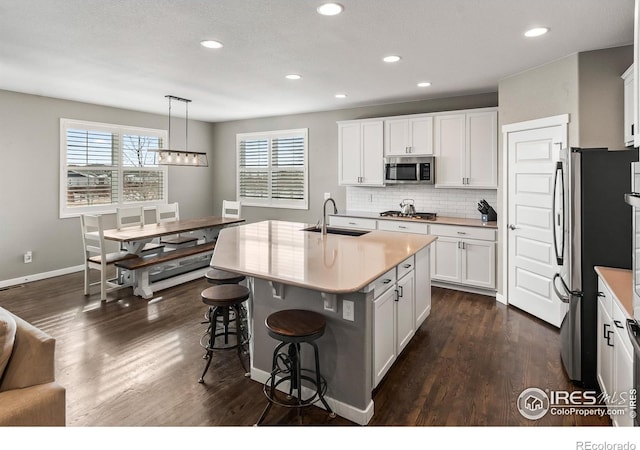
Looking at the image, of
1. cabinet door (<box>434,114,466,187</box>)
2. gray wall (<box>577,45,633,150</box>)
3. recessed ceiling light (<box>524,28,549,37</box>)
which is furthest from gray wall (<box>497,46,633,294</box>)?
cabinet door (<box>434,114,466,187</box>)

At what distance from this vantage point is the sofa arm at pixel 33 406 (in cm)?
149

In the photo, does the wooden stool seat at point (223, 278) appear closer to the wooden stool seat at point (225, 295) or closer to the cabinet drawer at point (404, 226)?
the wooden stool seat at point (225, 295)

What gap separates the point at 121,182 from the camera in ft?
20.0

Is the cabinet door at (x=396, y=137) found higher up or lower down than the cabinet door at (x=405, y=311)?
higher up

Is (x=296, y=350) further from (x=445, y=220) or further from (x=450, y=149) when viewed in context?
(x=450, y=149)

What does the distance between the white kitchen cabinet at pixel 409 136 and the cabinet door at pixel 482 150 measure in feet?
1.69

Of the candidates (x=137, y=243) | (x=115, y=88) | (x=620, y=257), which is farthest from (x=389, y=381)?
(x=115, y=88)

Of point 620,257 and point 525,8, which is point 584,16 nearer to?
point 525,8

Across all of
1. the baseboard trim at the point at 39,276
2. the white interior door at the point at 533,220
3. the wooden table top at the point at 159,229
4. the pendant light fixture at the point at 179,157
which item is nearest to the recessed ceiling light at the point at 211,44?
the pendant light fixture at the point at 179,157

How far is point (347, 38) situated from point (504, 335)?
9.61 feet

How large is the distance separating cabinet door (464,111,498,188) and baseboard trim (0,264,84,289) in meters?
5.73

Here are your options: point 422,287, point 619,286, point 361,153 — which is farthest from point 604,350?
point 361,153

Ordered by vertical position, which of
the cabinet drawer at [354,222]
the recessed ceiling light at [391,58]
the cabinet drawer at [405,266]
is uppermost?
the recessed ceiling light at [391,58]

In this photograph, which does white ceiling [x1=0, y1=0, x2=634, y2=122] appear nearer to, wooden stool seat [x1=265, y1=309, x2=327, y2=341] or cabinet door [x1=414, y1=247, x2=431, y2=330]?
cabinet door [x1=414, y1=247, x2=431, y2=330]
